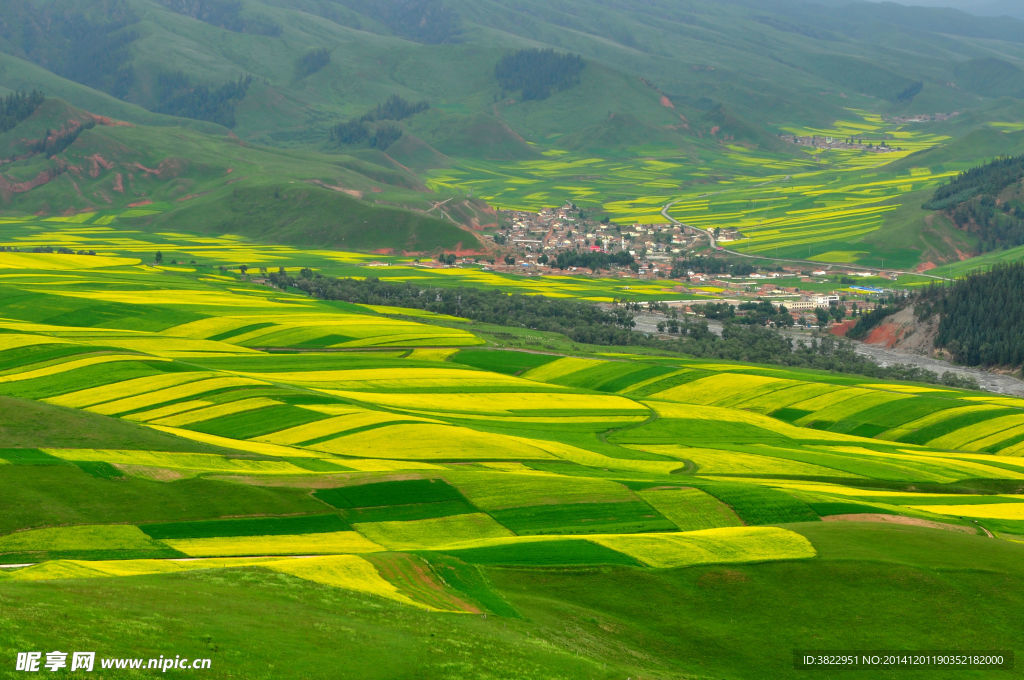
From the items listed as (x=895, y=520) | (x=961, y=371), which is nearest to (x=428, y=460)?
(x=895, y=520)

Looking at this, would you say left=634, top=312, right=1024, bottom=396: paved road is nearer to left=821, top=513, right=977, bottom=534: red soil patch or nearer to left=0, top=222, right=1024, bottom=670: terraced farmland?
left=0, top=222, right=1024, bottom=670: terraced farmland

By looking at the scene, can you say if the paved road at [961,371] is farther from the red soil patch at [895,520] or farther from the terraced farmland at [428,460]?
the red soil patch at [895,520]

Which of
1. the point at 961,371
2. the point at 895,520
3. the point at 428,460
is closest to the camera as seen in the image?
the point at 895,520

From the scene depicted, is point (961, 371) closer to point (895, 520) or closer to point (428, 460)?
point (895, 520)

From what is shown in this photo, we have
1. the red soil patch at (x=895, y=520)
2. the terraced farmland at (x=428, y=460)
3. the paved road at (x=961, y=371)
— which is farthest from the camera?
the paved road at (x=961, y=371)

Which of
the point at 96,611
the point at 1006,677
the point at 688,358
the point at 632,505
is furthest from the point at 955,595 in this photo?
the point at 688,358

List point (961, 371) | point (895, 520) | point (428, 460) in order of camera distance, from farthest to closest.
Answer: point (961, 371)
point (428, 460)
point (895, 520)

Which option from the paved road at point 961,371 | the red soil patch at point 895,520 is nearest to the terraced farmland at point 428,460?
the red soil patch at point 895,520

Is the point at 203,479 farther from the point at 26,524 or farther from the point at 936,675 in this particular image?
the point at 936,675

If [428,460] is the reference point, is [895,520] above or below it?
above
